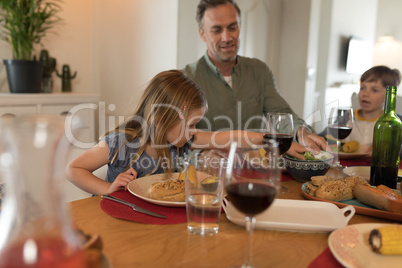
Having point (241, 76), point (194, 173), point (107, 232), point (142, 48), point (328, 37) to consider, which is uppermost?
point (328, 37)

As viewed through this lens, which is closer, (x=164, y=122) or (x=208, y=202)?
Answer: (x=208, y=202)

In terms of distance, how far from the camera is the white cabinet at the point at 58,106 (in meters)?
2.55

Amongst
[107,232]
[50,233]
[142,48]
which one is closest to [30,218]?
[50,233]

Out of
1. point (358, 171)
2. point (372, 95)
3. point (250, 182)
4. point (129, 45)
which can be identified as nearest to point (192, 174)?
point (250, 182)

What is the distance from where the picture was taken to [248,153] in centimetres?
64

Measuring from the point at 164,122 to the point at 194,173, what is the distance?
68 cm

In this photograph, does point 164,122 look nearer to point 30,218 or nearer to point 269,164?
point 269,164

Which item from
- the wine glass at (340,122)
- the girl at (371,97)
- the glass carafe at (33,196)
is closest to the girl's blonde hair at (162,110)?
the wine glass at (340,122)

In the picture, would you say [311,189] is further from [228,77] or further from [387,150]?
[228,77]

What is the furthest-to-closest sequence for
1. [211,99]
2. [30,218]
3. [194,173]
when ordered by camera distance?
[211,99]
[194,173]
[30,218]

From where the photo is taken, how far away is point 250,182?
61 cm

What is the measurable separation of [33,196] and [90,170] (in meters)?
0.98

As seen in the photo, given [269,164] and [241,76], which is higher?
[241,76]

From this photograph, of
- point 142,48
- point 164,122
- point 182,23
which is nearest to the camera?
point 164,122
